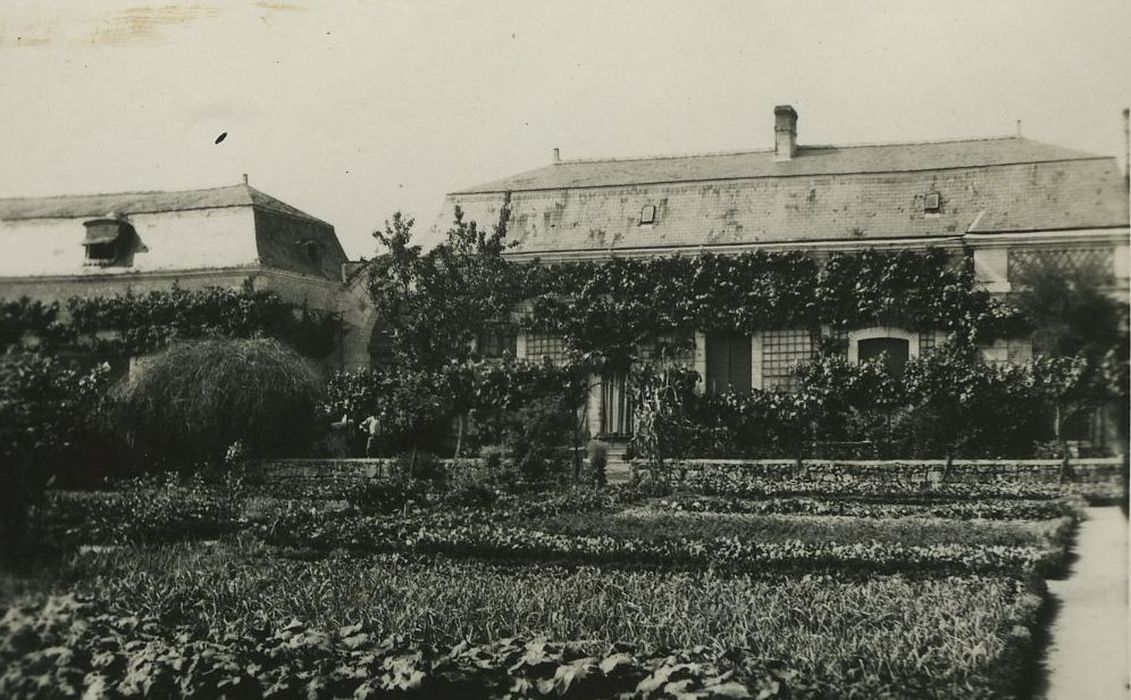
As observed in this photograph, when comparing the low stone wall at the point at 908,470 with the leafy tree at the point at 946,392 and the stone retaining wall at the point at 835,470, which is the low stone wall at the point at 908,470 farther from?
the leafy tree at the point at 946,392

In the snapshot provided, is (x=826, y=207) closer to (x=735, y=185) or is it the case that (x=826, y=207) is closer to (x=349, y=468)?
(x=735, y=185)

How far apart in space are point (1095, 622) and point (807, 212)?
186 inches

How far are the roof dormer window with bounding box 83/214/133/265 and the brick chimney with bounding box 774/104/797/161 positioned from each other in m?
4.64

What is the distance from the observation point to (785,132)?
7.71 metres

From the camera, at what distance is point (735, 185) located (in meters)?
9.84

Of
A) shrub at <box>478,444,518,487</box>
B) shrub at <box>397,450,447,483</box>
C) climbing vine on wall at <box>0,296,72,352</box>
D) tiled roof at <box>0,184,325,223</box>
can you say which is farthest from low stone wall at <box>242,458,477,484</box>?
tiled roof at <box>0,184,325,223</box>

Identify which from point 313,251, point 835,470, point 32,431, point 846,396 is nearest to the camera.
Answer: point 32,431

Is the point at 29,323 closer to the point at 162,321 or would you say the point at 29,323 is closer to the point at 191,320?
the point at 162,321

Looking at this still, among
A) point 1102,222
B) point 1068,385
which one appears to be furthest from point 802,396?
point 1102,222

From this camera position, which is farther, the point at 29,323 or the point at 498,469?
the point at 498,469

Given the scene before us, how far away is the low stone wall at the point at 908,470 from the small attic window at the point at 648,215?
8.12 ft

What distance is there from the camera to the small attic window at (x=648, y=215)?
10023mm

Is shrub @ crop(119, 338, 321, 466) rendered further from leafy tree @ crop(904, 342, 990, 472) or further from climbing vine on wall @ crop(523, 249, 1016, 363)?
Answer: leafy tree @ crop(904, 342, 990, 472)

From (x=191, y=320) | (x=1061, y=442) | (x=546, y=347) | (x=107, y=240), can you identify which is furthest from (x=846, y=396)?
(x=107, y=240)
